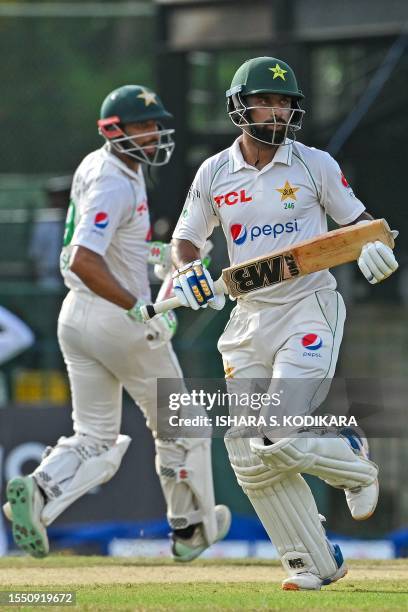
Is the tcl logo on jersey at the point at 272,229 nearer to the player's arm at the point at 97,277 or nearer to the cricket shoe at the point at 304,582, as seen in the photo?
the player's arm at the point at 97,277

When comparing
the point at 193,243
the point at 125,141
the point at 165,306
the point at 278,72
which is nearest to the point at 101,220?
the point at 125,141

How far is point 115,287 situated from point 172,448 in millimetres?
1057

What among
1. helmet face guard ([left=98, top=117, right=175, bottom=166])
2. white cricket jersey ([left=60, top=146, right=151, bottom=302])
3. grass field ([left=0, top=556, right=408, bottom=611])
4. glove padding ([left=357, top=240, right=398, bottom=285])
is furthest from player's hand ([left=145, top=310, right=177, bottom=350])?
glove padding ([left=357, top=240, right=398, bottom=285])

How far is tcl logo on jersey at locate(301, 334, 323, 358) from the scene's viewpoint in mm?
6703

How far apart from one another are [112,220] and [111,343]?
66 centimetres

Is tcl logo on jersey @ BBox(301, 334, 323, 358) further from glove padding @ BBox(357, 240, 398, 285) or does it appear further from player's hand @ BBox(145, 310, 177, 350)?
player's hand @ BBox(145, 310, 177, 350)

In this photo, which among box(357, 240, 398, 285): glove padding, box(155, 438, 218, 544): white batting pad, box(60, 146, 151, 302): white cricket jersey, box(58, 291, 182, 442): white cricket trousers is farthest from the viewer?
box(155, 438, 218, 544): white batting pad

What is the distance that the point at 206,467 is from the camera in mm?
8508

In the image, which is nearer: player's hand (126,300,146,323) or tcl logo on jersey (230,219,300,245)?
tcl logo on jersey (230,219,300,245)

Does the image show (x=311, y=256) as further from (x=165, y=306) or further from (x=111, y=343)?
(x=111, y=343)

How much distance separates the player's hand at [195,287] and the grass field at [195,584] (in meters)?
1.25

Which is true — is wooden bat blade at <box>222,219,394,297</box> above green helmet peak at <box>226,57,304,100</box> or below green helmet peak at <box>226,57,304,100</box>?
below

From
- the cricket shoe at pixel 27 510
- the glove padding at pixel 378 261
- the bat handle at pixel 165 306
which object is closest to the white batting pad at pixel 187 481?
the cricket shoe at pixel 27 510

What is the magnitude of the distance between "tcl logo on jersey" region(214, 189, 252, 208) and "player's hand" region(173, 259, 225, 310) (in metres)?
0.30
